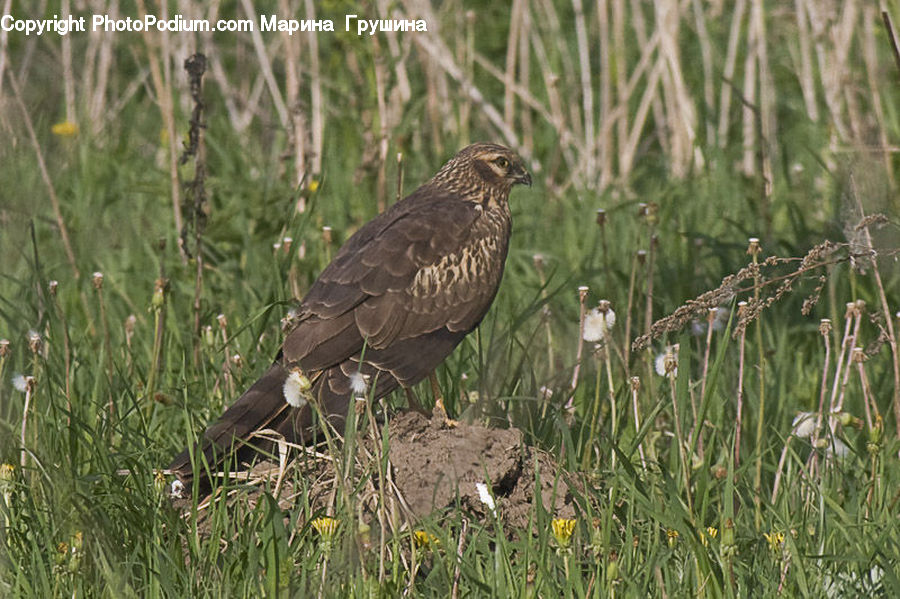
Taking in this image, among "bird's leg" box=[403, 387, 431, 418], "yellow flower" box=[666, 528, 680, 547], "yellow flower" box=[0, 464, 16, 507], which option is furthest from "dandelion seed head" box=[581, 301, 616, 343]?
"yellow flower" box=[0, 464, 16, 507]

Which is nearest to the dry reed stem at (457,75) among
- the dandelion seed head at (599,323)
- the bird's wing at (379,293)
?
the bird's wing at (379,293)

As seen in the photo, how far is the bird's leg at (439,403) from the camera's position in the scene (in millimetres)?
4359

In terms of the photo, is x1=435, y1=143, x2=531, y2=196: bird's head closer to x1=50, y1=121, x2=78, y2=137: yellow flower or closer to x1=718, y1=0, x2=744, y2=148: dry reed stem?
x1=718, y1=0, x2=744, y2=148: dry reed stem

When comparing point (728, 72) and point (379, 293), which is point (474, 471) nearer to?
point (379, 293)

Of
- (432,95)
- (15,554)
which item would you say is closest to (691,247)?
(432,95)

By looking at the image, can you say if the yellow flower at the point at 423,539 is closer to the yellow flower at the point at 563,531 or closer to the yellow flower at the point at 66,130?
the yellow flower at the point at 563,531

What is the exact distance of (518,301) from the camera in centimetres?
624

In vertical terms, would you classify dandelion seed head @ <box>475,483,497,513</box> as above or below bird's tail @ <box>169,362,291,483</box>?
below

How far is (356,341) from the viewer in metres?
4.59

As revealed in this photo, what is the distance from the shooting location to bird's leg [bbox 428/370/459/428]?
4.36 m

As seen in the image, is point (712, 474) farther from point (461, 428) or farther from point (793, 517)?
point (461, 428)

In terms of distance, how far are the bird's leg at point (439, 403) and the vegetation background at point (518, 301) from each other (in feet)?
0.21

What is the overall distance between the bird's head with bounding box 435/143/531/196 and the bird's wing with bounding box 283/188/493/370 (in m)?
0.40

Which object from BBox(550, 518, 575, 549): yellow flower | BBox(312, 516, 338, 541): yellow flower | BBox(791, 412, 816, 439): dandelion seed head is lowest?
BBox(791, 412, 816, 439): dandelion seed head
